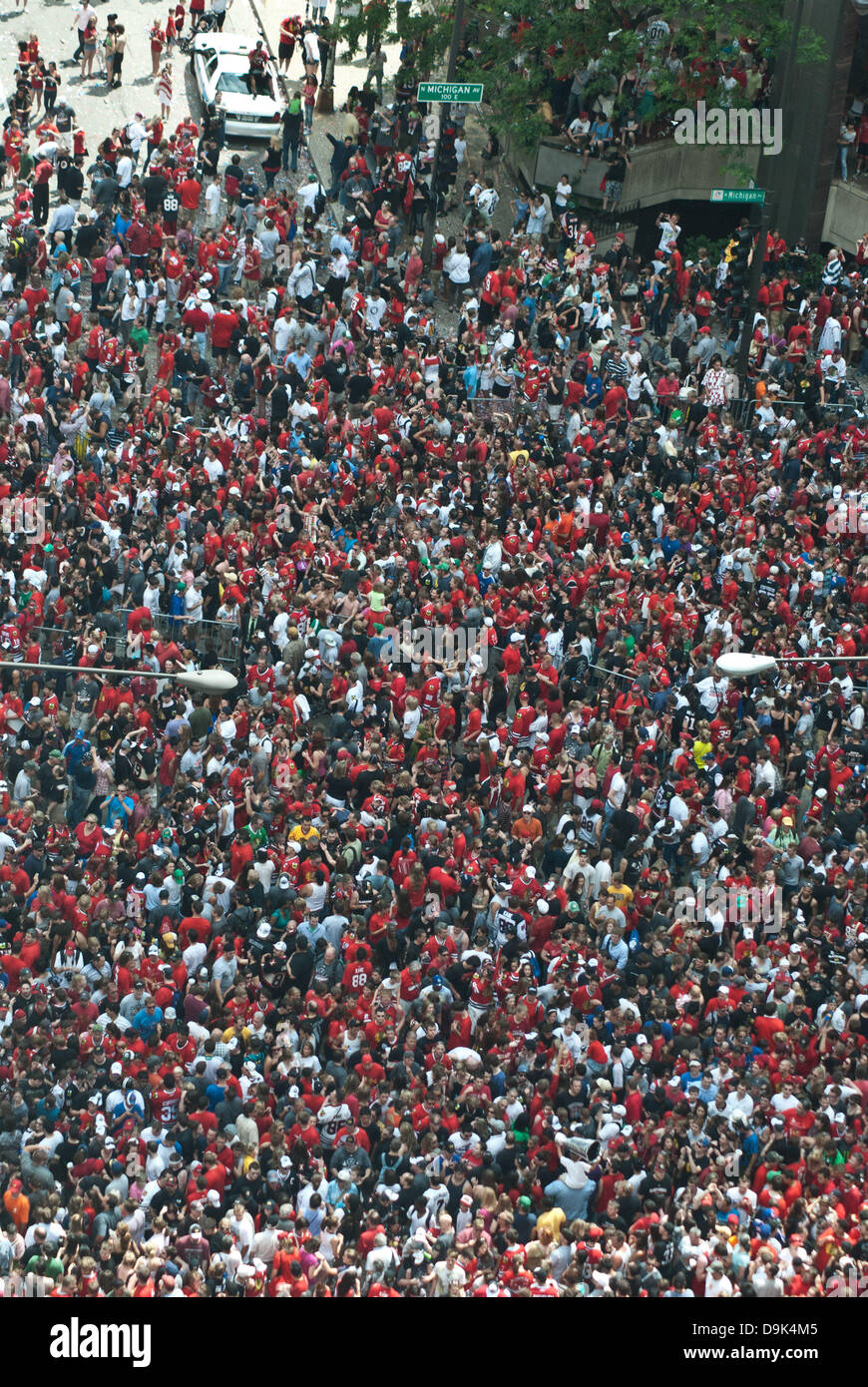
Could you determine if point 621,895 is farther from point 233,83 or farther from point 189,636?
point 233,83

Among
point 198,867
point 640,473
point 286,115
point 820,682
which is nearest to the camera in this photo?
point 198,867

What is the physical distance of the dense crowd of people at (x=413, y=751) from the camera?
17.2 meters

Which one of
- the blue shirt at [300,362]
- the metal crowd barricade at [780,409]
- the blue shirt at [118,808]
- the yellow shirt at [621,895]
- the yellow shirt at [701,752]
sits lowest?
the yellow shirt at [621,895]

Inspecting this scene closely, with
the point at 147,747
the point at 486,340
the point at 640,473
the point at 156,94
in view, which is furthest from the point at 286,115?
the point at 147,747

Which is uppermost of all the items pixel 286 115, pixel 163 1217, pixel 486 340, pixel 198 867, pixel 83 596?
pixel 286 115

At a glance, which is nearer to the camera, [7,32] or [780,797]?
[780,797]

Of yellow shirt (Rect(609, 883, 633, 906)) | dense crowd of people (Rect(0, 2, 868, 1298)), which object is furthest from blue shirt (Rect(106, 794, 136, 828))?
yellow shirt (Rect(609, 883, 633, 906))

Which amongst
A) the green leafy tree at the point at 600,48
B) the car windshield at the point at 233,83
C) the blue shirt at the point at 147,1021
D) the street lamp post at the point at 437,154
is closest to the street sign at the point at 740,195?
the street lamp post at the point at 437,154

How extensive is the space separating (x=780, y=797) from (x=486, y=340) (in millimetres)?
10501

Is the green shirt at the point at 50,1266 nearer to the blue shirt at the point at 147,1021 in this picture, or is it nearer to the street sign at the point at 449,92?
the blue shirt at the point at 147,1021

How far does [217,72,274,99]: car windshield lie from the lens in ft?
115

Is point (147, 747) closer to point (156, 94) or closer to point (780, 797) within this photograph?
point (780, 797)

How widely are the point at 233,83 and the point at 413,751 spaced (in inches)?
666

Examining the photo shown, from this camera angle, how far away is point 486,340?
29.7 m
